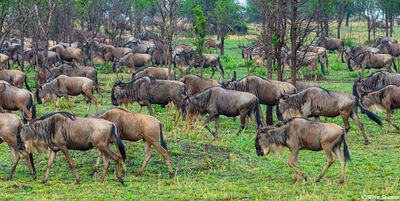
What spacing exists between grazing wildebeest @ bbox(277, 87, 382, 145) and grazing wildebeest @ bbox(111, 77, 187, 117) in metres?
2.70

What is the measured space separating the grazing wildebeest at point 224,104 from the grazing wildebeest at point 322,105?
2.90 ft

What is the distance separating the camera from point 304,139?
305 inches

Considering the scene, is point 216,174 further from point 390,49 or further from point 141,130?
point 390,49

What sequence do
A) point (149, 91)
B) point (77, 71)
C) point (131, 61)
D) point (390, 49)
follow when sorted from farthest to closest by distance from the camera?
point (390, 49) < point (131, 61) < point (77, 71) < point (149, 91)

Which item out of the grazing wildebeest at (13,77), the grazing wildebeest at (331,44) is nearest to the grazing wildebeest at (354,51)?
the grazing wildebeest at (331,44)

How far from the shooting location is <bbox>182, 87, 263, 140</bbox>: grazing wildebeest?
36.7 feet

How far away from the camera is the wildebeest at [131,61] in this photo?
849 inches

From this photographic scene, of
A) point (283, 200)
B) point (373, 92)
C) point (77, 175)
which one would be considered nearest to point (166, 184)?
point (77, 175)

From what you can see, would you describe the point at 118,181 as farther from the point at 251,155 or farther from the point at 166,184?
the point at 251,155

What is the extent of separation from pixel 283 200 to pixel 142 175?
2641 mm

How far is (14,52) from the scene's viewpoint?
23875mm

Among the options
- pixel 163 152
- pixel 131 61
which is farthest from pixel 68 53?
pixel 163 152

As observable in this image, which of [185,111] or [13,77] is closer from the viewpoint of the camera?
[185,111]

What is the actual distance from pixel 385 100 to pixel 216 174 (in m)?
5.68
